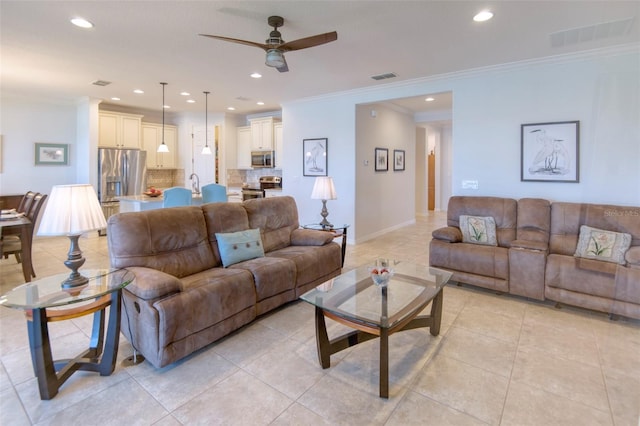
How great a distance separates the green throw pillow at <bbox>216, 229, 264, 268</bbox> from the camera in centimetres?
313

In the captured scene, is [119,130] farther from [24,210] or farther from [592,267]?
[592,267]

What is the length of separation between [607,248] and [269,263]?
3191 millimetres

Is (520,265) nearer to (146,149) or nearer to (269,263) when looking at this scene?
(269,263)

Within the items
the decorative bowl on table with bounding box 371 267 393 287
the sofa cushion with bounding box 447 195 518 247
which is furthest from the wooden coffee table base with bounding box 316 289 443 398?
the sofa cushion with bounding box 447 195 518 247

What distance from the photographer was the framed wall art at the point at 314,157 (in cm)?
613

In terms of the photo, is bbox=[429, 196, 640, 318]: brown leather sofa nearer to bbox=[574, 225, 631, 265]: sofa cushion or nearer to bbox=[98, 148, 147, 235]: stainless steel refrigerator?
bbox=[574, 225, 631, 265]: sofa cushion

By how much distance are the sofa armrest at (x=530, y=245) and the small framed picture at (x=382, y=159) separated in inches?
132

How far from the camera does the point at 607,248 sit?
3.17m

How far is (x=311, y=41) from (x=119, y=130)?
5.94m

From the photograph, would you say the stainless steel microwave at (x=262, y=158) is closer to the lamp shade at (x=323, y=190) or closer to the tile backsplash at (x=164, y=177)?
the tile backsplash at (x=164, y=177)

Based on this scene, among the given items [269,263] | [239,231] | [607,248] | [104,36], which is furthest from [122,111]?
[607,248]

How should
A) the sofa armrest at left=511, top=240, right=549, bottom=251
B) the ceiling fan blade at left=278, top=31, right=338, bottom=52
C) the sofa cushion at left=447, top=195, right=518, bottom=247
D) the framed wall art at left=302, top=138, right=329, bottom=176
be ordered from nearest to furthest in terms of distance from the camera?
→ 1. the ceiling fan blade at left=278, top=31, right=338, bottom=52
2. the sofa armrest at left=511, top=240, right=549, bottom=251
3. the sofa cushion at left=447, top=195, right=518, bottom=247
4. the framed wall art at left=302, top=138, right=329, bottom=176

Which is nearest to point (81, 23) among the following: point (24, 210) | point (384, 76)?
point (24, 210)

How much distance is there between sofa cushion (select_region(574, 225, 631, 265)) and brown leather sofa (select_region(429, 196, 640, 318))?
2.5 inches
